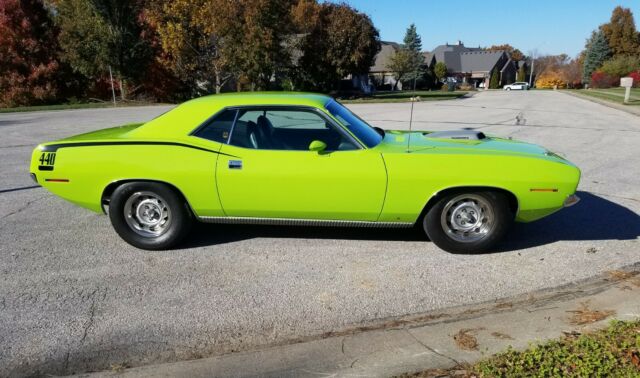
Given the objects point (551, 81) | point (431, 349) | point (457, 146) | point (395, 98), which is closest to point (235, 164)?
point (457, 146)

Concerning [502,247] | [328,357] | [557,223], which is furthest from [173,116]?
[557,223]

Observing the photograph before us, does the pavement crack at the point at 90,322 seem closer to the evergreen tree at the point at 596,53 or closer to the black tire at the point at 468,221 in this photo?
the black tire at the point at 468,221

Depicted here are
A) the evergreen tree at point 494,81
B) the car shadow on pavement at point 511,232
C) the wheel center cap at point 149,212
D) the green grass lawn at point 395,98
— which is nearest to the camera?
the wheel center cap at point 149,212

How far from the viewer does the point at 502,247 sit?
15.1 ft

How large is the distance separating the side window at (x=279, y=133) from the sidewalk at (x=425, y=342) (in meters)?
1.75

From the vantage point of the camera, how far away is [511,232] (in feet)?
16.5

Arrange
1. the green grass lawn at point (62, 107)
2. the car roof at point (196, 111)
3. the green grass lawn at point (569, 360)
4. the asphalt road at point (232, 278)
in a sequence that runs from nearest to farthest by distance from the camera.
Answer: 1. the green grass lawn at point (569, 360)
2. the asphalt road at point (232, 278)
3. the car roof at point (196, 111)
4. the green grass lawn at point (62, 107)

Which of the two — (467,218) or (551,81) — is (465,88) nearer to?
(551,81)

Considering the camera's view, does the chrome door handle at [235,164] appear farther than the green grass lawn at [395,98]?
No

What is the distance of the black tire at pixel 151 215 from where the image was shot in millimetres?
4379

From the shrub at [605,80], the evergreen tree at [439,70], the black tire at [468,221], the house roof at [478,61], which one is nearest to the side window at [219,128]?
the black tire at [468,221]

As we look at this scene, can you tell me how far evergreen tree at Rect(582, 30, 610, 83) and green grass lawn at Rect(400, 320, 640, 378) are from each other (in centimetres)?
7794

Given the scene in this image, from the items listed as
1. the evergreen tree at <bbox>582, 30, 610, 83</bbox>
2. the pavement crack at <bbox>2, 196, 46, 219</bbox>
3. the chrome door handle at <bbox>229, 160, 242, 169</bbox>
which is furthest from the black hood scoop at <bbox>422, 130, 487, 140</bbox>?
the evergreen tree at <bbox>582, 30, 610, 83</bbox>

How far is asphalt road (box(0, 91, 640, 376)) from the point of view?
10.2 feet
